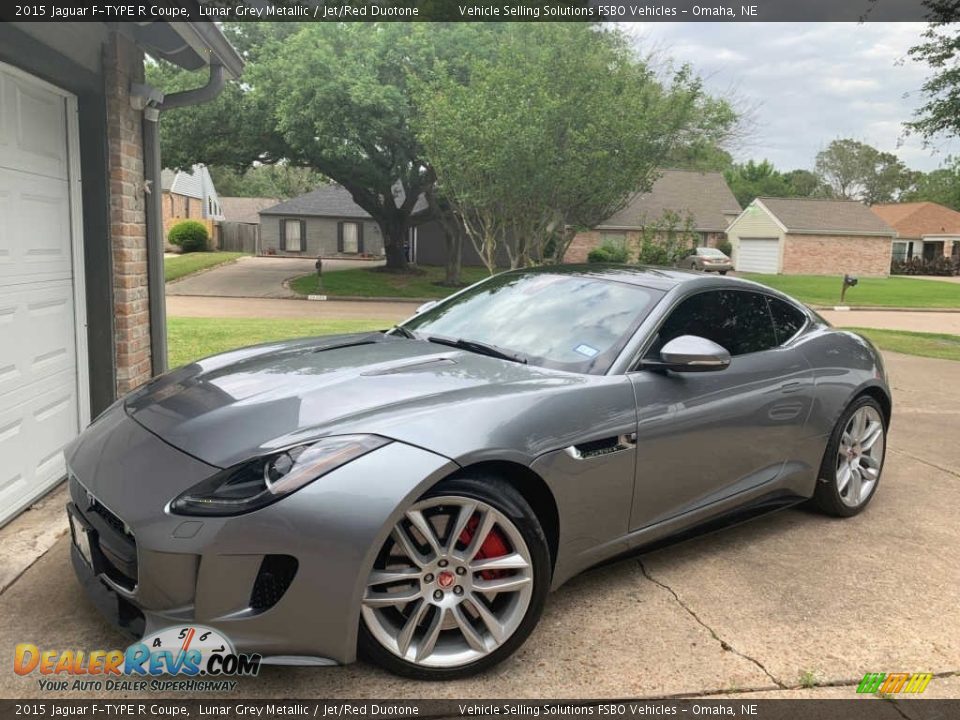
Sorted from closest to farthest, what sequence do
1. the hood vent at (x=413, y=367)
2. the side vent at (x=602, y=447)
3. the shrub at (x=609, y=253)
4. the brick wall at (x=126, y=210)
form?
the side vent at (x=602, y=447), the hood vent at (x=413, y=367), the brick wall at (x=126, y=210), the shrub at (x=609, y=253)

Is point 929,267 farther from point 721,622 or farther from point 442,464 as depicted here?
point 442,464

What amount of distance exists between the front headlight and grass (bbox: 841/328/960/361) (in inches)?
484

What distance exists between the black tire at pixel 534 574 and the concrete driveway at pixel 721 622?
58 mm

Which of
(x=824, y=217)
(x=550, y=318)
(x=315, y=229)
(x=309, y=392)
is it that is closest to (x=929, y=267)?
(x=824, y=217)

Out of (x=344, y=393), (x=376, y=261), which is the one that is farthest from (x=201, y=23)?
(x=376, y=261)

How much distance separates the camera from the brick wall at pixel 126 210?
16.3 feet

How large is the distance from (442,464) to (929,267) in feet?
183

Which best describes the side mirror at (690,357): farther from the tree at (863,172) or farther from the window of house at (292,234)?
the tree at (863,172)

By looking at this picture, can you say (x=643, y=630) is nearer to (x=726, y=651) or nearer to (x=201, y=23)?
(x=726, y=651)

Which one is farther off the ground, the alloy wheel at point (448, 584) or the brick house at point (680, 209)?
the brick house at point (680, 209)

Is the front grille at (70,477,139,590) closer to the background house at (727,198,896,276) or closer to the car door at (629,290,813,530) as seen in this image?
the car door at (629,290,813,530)

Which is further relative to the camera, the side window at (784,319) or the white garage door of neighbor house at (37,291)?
the side window at (784,319)

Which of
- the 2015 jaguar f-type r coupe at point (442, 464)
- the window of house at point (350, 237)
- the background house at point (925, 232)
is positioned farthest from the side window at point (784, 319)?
the background house at point (925, 232)

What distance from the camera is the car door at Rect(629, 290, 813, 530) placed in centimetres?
323
